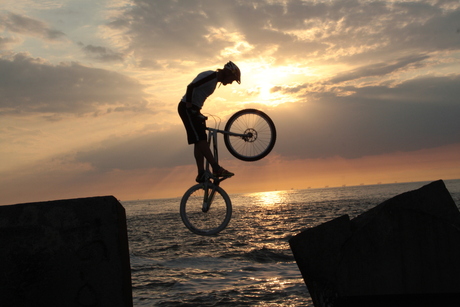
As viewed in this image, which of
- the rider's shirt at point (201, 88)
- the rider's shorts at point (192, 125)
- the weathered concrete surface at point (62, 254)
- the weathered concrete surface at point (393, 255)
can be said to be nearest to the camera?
the weathered concrete surface at point (62, 254)

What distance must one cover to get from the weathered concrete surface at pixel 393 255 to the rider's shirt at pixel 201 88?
4.59 meters

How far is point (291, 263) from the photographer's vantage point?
31562mm

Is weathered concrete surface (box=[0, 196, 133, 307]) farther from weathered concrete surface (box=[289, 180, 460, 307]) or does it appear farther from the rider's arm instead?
weathered concrete surface (box=[289, 180, 460, 307])

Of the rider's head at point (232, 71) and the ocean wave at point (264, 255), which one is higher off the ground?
the rider's head at point (232, 71)

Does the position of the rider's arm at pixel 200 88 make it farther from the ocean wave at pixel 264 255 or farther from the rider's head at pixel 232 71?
the ocean wave at pixel 264 255

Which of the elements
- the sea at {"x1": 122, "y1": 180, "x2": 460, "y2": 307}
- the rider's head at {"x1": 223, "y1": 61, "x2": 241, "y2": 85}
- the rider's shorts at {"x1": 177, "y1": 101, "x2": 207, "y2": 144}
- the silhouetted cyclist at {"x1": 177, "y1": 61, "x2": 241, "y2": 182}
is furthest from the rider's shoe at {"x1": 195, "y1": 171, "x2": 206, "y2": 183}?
the sea at {"x1": 122, "y1": 180, "x2": 460, "y2": 307}

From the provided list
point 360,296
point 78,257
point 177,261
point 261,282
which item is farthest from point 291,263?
point 78,257

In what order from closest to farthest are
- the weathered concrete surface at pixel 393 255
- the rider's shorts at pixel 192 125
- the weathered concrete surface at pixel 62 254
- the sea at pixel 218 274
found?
the weathered concrete surface at pixel 62 254, the rider's shorts at pixel 192 125, the weathered concrete surface at pixel 393 255, the sea at pixel 218 274

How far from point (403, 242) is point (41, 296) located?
8482 mm

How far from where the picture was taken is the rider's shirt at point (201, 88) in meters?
9.25

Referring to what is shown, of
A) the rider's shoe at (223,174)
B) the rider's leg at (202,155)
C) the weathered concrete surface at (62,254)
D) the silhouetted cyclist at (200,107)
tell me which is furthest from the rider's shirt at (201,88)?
the weathered concrete surface at (62,254)

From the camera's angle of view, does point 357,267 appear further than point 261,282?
No

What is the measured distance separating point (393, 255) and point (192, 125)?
20.0ft

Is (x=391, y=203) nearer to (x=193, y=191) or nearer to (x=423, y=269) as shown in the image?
(x=423, y=269)
